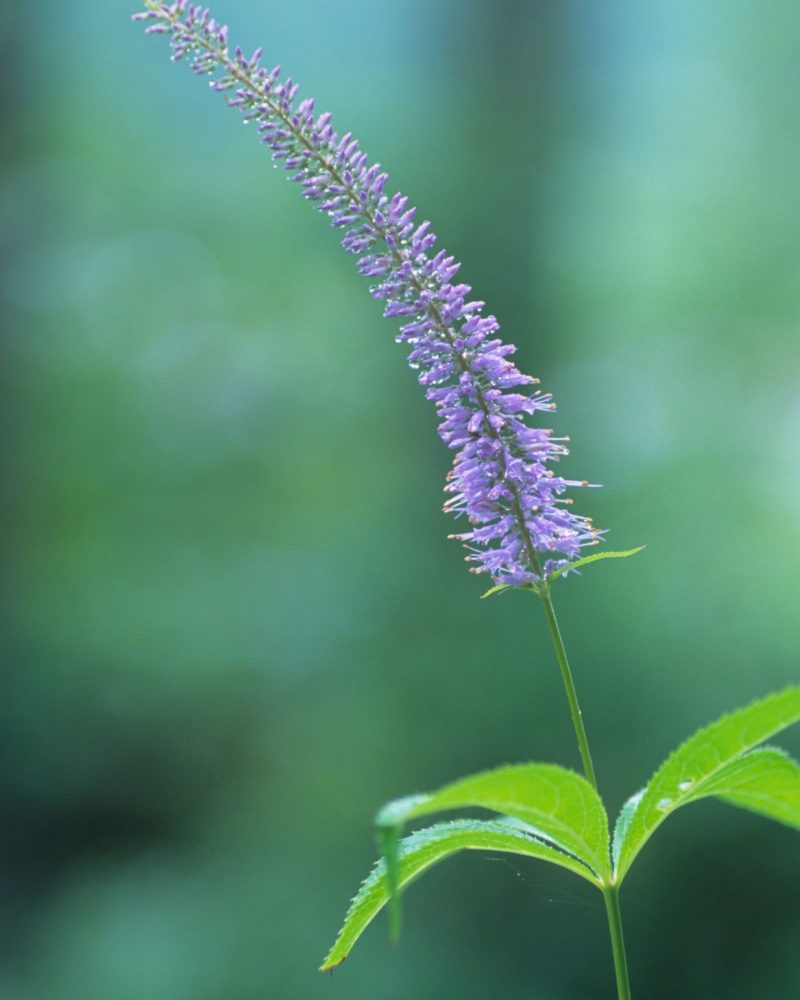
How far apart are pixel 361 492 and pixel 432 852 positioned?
28.9 feet

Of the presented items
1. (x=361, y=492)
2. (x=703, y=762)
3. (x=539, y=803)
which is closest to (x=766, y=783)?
(x=703, y=762)

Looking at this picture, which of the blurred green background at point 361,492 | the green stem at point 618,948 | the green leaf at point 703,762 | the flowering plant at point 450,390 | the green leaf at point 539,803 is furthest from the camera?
the blurred green background at point 361,492

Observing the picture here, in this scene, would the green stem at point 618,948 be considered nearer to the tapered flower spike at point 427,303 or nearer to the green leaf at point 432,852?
the green leaf at point 432,852

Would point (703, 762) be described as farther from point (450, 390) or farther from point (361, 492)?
point (361, 492)

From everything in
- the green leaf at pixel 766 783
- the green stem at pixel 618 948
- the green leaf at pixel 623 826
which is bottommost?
the green stem at pixel 618 948

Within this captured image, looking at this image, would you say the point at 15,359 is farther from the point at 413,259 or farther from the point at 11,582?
the point at 413,259

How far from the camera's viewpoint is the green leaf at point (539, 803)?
1625mm

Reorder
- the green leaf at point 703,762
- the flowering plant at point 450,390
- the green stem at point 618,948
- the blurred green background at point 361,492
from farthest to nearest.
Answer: the blurred green background at point 361,492
the flowering plant at point 450,390
the green stem at point 618,948
the green leaf at point 703,762

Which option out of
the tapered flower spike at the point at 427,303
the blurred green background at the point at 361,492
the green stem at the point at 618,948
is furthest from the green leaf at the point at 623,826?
the blurred green background at the point at 361,492

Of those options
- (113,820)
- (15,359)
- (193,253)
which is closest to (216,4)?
(193,253)

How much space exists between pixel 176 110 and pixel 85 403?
3914 mm

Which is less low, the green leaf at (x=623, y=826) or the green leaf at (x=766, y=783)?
the green leaf at (x=766, y=783)

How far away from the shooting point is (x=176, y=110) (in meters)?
12.1

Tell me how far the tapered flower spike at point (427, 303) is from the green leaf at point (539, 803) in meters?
0.56
